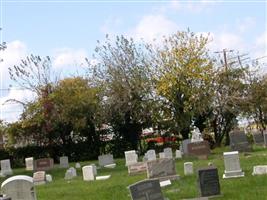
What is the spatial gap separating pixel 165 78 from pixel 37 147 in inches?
438

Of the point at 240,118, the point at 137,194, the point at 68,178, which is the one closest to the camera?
the point at 137,194

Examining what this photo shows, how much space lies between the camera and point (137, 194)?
11.1 meters

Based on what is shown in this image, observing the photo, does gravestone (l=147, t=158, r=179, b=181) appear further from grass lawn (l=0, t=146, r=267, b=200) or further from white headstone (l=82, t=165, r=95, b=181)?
white headstone (l=82, t=165, r=95, b=181)

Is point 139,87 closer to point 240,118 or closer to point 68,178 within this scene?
point 240,118

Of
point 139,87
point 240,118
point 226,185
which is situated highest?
point 139,87

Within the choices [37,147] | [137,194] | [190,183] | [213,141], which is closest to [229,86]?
[213,141]

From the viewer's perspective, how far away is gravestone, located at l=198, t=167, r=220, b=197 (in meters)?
13.5

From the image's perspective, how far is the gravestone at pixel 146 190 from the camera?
36.3 feet

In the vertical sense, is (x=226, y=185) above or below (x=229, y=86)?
below

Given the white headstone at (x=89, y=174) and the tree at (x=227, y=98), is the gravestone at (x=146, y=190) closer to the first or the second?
the white headstone at (x=89, y=174)

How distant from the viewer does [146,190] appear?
449 inches

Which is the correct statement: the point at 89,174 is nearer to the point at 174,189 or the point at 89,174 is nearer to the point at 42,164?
the point at 174,189

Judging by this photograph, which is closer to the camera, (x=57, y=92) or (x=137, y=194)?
(x=137, y=194)

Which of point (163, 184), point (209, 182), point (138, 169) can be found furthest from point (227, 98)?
point (209, 182)
